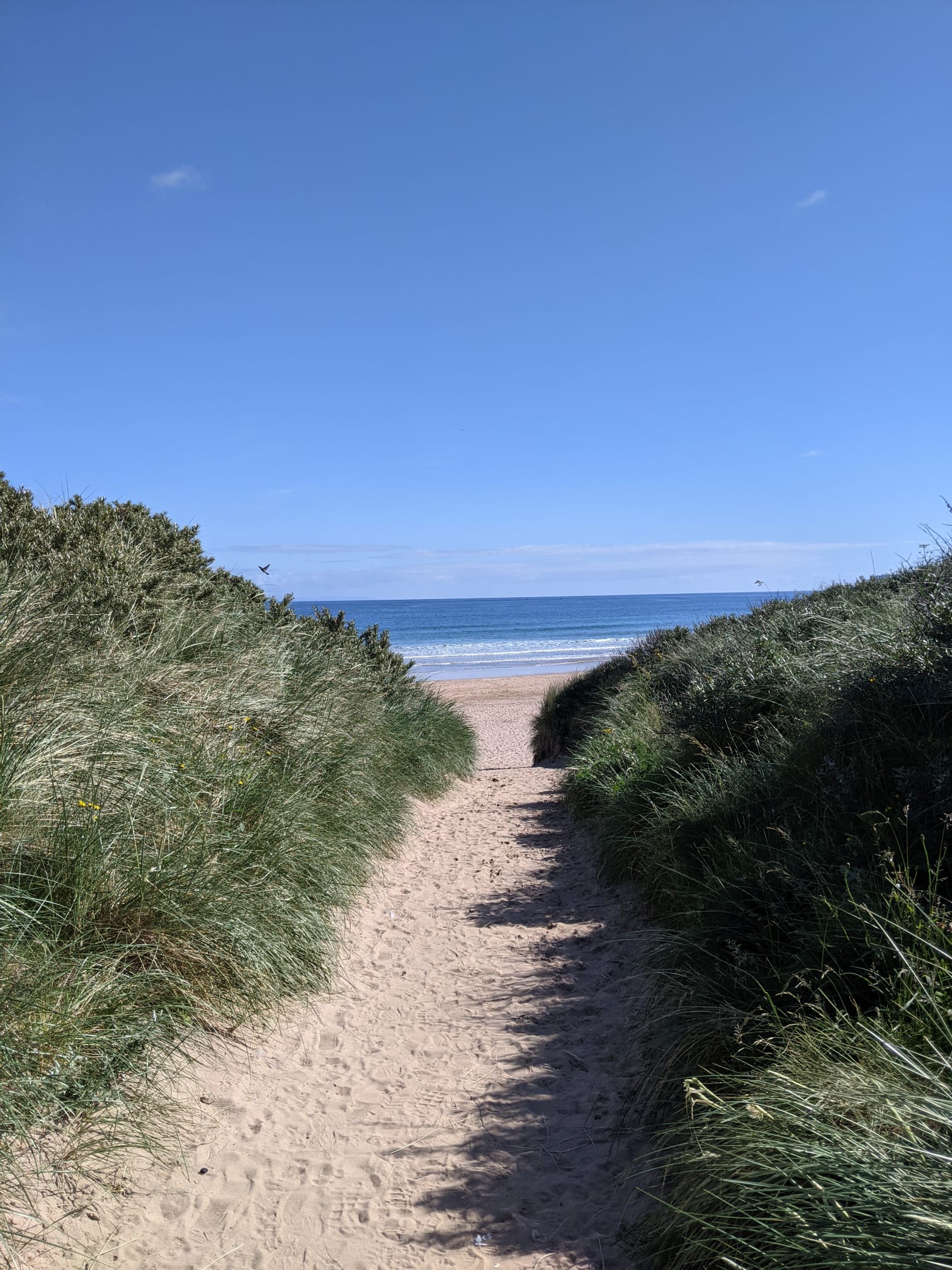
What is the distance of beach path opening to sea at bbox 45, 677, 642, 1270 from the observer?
9.59ft

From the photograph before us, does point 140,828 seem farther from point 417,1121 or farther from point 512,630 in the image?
point 512,630

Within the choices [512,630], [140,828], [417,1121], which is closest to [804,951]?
[417,1121]

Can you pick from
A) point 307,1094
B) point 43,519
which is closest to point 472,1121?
point 307,1094

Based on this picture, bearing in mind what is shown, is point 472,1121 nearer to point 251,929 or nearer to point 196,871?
point 251,929

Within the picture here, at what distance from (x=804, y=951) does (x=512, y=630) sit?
234 ft

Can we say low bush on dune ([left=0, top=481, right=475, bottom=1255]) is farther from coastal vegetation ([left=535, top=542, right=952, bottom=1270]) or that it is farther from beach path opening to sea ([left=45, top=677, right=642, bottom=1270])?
coastal vegetation ([left=535, top=542, right=952, bottom=1270])

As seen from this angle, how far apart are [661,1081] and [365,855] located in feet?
11.7

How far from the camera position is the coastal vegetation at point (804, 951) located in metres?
2.23

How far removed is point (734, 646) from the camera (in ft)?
30.6

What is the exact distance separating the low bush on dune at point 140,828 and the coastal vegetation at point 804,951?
2025 millimetres

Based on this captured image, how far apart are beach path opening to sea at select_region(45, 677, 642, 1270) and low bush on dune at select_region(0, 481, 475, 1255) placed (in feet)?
0.92

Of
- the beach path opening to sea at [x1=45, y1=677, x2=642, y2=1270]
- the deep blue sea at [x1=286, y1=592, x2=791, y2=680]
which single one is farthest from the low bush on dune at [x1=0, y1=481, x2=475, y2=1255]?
the deep blue sea at [x1=286, y1=592, x2=791, y2=680]

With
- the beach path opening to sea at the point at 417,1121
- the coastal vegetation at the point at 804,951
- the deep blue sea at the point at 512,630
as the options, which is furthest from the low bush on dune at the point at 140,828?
the deep blue sea at the point at 512,630

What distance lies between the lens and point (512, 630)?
74.8 m
